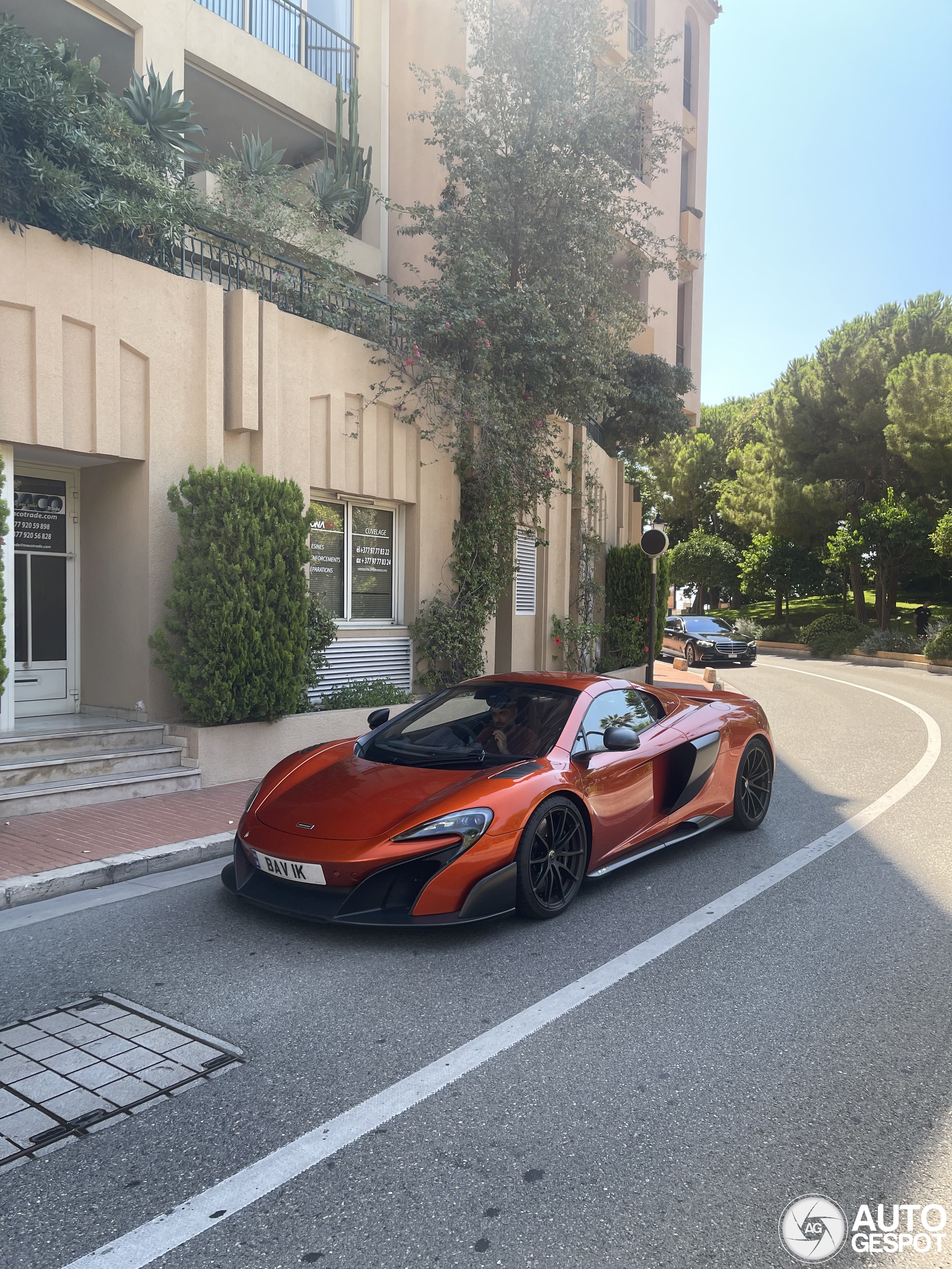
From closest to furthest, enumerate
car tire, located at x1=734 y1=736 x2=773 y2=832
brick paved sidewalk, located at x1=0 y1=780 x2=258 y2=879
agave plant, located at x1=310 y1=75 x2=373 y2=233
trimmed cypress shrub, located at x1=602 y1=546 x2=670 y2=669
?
brick paved sidewalk, located at x1=0 y1=780 x2=258 y2=879
car tire, located at x1=734 y1=736 x2=773 y2=832
agave plant, located at x1=310 y1=75 x2=373 y2=233
trimmed cypress shrub, located at x1=602 y1=546 x2=670 y2=669

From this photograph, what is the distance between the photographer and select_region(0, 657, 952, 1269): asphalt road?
2.40 metres

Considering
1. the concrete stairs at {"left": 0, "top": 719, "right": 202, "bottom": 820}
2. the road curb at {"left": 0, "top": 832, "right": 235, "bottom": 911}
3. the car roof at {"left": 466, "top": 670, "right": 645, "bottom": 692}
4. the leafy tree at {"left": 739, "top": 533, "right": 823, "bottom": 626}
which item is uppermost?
the leafy tree at {"left": 739, "top": 533, "right": 823, "bottom": 626}

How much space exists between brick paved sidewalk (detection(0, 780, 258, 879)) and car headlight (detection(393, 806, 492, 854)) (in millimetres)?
2623

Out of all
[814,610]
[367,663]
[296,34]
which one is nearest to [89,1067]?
[367,663]

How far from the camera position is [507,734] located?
5.41m

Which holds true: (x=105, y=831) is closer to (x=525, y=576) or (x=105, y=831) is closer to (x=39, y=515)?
(x=39, y=515)

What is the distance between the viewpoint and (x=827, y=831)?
6.98 meters

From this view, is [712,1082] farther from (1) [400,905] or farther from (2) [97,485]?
(2) [97,485]

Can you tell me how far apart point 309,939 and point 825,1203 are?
104 inches

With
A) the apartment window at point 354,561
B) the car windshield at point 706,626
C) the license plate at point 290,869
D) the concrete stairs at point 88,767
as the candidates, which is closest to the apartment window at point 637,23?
the car windshield at point 706,626

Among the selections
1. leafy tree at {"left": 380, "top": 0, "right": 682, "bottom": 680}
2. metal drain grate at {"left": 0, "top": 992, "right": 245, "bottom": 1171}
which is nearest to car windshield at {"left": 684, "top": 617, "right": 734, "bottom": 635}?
leafy tree at {"left": 380, "top": 0, "right": 682, "bottom": 680}

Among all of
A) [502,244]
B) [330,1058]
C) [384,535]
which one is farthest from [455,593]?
[330,1058]

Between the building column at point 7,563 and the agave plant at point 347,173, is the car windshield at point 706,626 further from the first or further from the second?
the building column at point 7,563

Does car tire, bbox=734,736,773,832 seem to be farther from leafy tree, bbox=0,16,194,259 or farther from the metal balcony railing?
leafy tree, bbox=0,16,194,259
